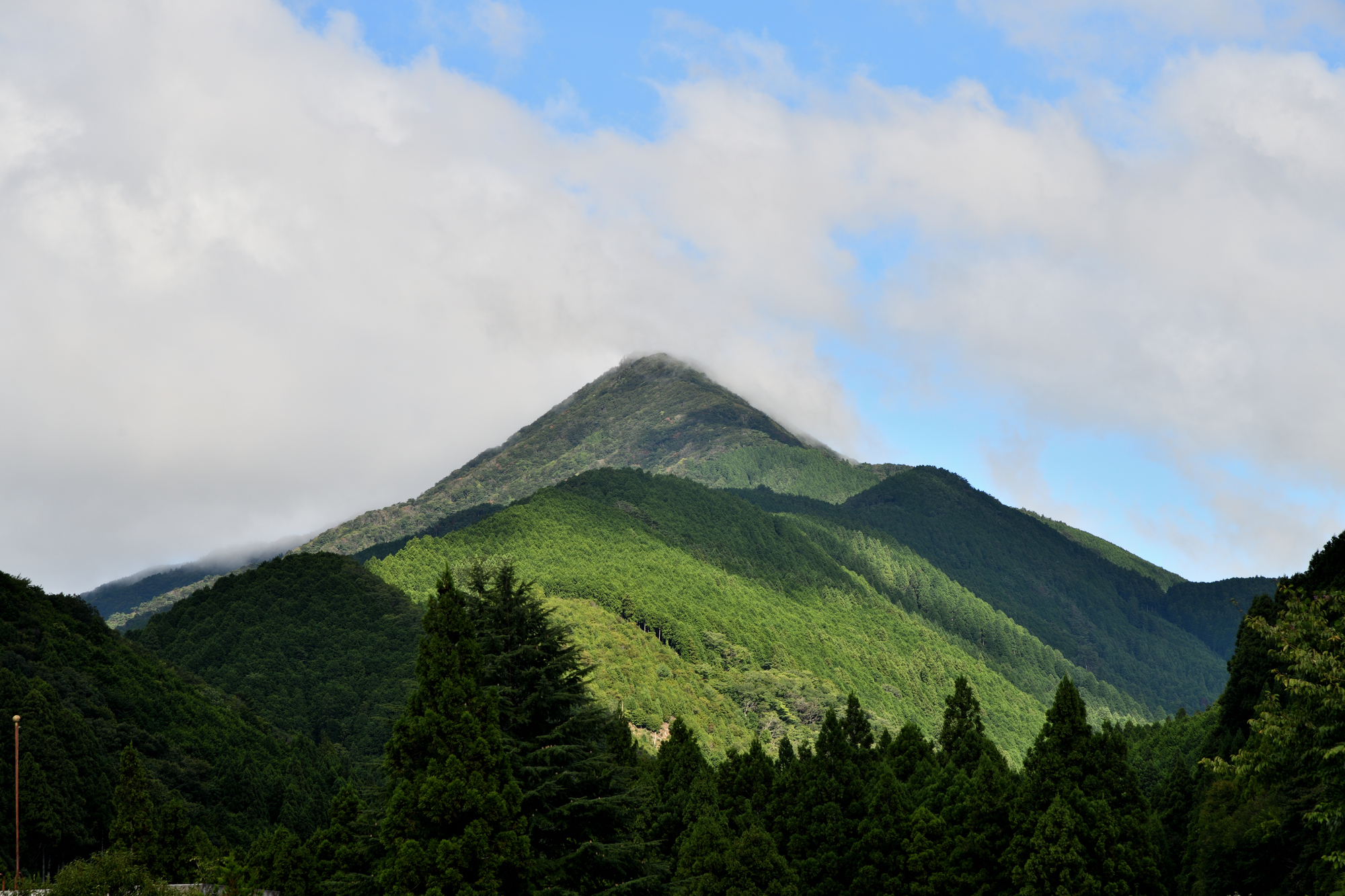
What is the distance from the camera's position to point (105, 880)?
4556 centimetres

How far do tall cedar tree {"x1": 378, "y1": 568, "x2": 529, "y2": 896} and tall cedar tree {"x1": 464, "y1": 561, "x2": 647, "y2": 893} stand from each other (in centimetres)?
147

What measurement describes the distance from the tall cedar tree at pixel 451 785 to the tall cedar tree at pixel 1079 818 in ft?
113

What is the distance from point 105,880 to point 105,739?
69.9 m

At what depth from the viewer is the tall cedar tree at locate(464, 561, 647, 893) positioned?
37406mm

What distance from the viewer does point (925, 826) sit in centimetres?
6700

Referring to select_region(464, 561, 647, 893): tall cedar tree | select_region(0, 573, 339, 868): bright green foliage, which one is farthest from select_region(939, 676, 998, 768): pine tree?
select_region(0, 573, 339, 868): bright green foliage

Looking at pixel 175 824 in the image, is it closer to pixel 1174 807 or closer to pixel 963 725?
pixel 963 725

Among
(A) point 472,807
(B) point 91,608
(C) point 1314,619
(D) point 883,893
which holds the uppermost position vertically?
(B) point 91,608

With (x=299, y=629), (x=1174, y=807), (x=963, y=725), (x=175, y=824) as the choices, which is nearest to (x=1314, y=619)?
(x=963, y=725)

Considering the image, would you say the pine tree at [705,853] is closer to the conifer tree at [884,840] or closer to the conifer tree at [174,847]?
the conifer tree at [884,840]

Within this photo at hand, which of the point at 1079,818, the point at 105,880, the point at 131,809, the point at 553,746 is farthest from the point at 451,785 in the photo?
the point at 131,809

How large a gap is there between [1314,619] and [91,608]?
477ft

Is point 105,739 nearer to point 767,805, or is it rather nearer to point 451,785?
point 767,805

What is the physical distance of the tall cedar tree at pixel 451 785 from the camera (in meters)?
32.3
